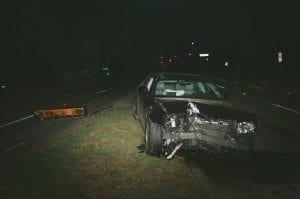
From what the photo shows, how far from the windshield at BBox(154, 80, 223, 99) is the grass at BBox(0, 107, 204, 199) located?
1.42m

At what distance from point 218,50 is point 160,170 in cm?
8354

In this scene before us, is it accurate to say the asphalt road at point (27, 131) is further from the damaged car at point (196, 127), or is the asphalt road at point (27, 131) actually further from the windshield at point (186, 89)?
the damaged car at point (196, 127)

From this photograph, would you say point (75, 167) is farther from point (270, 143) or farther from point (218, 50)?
point (218, 50)

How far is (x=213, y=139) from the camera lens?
7.10m

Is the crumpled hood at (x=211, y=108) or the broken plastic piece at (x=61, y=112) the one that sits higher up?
the crumpled hood at (x=211, y=108)

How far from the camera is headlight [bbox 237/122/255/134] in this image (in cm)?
721

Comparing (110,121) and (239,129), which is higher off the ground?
(239,129)

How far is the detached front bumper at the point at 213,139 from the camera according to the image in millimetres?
7102

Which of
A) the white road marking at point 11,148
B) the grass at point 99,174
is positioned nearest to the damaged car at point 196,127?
the grass at point 99,174

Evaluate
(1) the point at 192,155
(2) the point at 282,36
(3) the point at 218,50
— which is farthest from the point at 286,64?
(1) the point at 192,155

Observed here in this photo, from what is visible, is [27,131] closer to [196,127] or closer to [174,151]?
[174,151]

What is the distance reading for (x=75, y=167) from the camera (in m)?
7.04

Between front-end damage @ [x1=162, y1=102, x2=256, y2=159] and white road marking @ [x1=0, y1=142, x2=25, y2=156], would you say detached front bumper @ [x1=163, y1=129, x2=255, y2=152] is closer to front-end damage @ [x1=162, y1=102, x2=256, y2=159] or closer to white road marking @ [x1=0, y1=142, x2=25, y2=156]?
front-end damage @ [x1=162, y1=102, x2=256, y2=159]

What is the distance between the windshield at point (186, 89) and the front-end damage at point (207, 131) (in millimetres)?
1594
